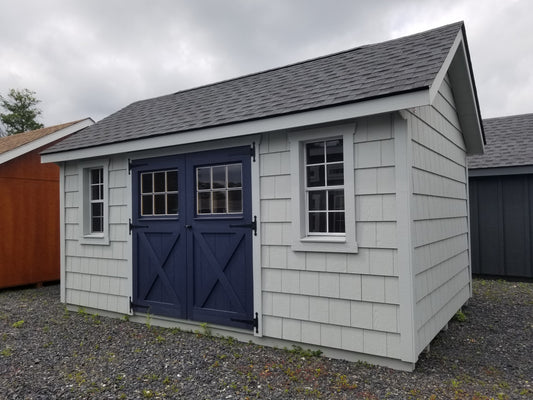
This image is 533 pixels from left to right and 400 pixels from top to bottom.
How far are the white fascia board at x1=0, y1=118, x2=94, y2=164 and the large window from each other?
731 cm

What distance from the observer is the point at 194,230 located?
509 cm

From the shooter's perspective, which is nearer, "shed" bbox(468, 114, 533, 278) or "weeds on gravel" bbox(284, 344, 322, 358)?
"weeds on gravel" bbox(284, 344, 322, 358)

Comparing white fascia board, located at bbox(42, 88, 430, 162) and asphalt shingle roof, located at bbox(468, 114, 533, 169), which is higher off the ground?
asphalt shingle roof, located at bbox(468, 114, 533, 169)

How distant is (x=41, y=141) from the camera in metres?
8.98

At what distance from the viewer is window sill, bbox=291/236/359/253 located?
3.94 meters

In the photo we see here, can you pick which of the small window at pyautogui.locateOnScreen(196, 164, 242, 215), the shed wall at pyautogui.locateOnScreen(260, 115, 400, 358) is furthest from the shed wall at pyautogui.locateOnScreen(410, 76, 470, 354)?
the small window at pyautogui.locateOnScreen(196, 164, 242, 215)

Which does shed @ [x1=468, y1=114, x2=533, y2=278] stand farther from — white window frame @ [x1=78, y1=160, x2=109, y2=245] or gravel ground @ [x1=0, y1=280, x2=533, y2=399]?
white window frame @ [x1=78, y1=160, x2=109, y2=245]

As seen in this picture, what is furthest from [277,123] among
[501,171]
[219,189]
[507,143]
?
[507,143]

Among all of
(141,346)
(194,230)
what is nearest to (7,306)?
(141,346)

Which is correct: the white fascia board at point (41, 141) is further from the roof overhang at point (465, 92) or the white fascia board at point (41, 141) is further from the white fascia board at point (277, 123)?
the roof overhang at point (465, 92)

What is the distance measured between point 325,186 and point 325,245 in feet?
2.11

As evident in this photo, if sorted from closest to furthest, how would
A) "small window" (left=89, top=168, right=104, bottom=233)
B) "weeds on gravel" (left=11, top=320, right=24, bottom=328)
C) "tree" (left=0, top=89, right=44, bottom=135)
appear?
"weeds on gravel" (left=11, top=320, right=24, bottom=328) → "small window" (left=89, top=168, right=104, bottom=233) → "tree" (left=0, top=89, right=44, bottom=135)

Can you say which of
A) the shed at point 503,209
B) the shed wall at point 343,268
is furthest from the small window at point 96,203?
the shed at point 503,209

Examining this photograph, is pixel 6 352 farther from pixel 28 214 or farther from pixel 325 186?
pixel 28 214
